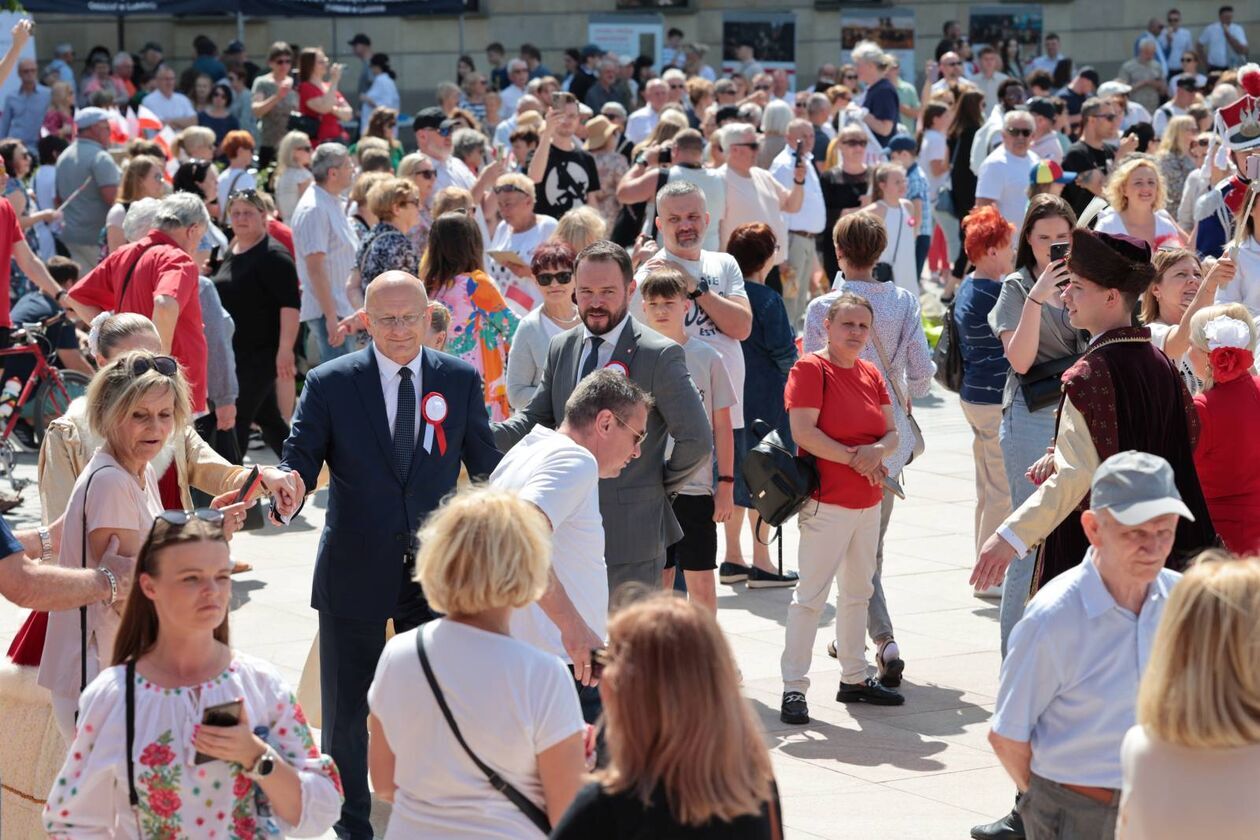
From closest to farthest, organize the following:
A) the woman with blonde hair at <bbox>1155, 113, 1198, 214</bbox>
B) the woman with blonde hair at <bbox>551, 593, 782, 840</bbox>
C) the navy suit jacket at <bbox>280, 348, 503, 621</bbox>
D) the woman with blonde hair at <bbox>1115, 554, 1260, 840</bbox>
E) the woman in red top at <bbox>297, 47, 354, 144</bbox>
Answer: the woman with blonde hair at <bbox>551, 593, 782, 840</bbox>, the woman with blonde hair at <bbox>1115, 554, 1260, 840</bbox>, the navy suit jacket at <bbox>280, 348, 503, 621</bbox>, the woman with blonde hair at <bbox>1155, 113, 1198, 214</bbox>, the woman in red top at <bbox>297, 47, 354, 144</bbox>

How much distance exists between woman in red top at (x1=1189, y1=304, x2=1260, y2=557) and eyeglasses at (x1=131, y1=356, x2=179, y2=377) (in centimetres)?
326

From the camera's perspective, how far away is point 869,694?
7.62m

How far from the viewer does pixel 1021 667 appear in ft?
13.6

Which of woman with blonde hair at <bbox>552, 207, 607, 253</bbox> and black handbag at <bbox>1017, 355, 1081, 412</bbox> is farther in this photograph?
woman with blonde hair at <bbox>552, 207, 607, 253</bbox>

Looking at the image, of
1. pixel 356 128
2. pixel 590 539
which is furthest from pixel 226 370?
pixel 356 128

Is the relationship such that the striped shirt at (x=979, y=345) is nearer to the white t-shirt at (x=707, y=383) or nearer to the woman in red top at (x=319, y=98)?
the white t-shirt at (x=707, y=383)

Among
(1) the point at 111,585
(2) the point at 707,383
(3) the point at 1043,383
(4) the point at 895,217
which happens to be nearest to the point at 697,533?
(2) the point at 707,383

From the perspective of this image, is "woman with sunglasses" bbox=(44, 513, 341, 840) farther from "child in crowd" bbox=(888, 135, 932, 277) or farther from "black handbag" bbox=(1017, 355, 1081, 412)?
"child in crowd" bbox=(888, 135, 932, 277)

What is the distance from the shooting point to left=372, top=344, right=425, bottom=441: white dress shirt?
600 centimetres

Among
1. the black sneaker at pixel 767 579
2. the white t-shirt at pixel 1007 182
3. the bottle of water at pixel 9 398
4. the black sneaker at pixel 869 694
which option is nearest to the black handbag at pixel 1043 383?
the black sneaker at pixel 869 694

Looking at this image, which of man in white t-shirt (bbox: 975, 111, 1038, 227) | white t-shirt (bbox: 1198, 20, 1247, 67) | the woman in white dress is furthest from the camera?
→ white t-shirt (bbox: 1198, 20, 1247, 67)

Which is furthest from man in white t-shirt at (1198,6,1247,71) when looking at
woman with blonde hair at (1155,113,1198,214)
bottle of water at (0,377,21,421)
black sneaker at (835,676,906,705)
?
black sneaker at (835,676,906,705)

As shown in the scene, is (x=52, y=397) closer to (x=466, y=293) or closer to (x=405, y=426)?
(x=466, y=293)

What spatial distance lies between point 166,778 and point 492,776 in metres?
0.68
